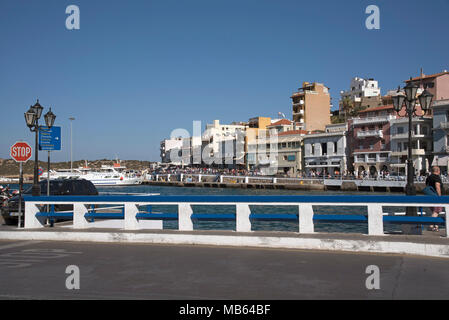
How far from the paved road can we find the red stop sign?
511cm

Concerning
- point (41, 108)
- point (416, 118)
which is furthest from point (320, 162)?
point (41, 108)

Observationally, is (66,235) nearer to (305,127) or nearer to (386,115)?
(386,115)

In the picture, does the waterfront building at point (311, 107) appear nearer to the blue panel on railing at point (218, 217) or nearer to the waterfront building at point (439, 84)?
the waterfront building at point (439, 84)

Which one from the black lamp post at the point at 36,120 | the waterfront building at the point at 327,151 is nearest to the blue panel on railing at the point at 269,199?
the black lamp post at the point at 36,120

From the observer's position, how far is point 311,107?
9850cm

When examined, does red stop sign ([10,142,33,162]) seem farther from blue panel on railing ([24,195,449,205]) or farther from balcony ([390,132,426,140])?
balcony ([390,132,426,140])

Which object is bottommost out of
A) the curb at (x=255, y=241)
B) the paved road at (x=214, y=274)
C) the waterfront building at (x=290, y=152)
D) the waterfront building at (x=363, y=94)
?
the paved road at (x=214, y=274)

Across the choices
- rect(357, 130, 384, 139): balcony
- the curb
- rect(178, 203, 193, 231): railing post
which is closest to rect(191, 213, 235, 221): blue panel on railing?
rect(178, 203, 193, 231): railing post

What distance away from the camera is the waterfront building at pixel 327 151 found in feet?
251

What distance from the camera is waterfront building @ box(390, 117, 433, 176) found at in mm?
63312

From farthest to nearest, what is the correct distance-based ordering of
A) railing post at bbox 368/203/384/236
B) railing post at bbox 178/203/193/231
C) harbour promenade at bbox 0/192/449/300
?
railing post at bbox 178/203/193/231
railing post at bbox 368/203/384/236
harbour promenade at bbox 0/192/449/300

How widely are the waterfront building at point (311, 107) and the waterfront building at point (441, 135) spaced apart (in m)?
Answer: 36.9
